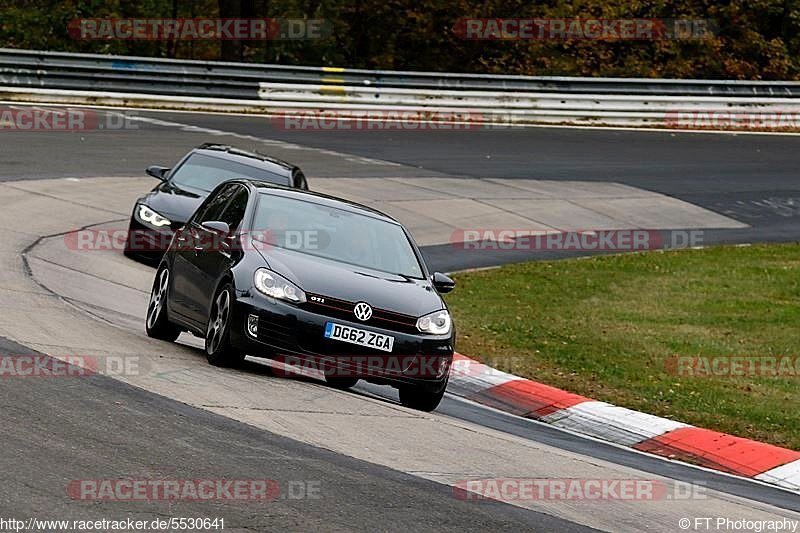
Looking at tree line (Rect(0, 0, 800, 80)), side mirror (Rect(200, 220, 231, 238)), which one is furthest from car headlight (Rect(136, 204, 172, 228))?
tree line (Rect(0, 0, 800, 80))

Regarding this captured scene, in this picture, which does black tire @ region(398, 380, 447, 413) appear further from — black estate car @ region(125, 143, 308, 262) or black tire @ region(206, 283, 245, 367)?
black estate car @ region(125, 143, 308, 262)

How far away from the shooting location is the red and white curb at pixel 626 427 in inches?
414

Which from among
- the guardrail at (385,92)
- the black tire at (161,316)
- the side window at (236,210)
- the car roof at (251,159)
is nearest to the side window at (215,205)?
the side window at (236,210)

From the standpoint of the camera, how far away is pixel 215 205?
41.2 ft

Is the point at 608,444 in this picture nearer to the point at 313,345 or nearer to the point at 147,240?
the point at 313,345

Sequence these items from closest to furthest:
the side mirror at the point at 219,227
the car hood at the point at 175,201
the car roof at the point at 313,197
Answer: the side mirror at the point at 219,227
the car roof at the point at 313,197
the car hood at the point at 175,201

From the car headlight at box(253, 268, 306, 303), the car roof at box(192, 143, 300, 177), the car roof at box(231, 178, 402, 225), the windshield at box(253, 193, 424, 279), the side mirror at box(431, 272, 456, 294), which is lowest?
the side mirror at box(431, 272, 456, 294)

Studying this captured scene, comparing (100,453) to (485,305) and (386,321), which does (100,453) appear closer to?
(386,321)

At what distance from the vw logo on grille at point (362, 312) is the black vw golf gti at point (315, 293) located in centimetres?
1

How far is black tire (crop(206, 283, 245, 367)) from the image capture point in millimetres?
10531

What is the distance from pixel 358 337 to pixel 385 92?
22.6m

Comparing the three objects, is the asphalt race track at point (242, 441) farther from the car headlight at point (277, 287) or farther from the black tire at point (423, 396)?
the car headlight at point (277, 287)

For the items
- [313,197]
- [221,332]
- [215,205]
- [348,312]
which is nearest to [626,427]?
[348,312]

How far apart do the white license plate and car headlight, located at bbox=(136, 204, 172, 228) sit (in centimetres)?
711
